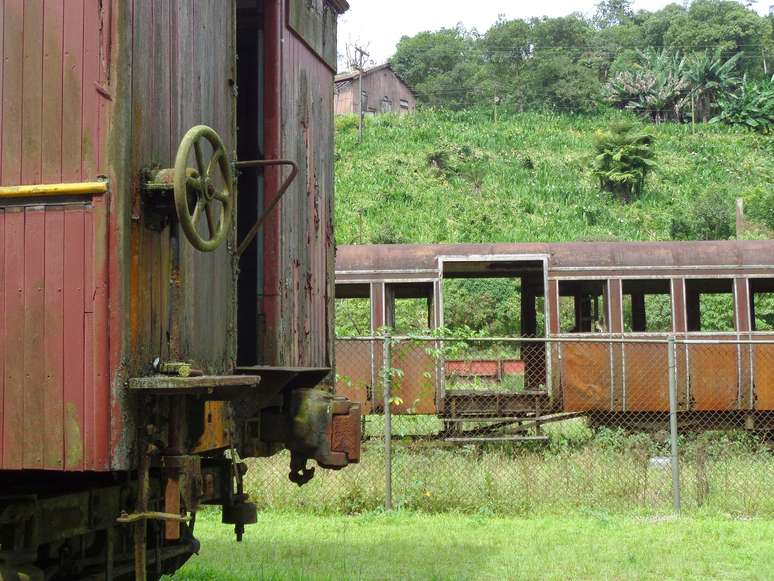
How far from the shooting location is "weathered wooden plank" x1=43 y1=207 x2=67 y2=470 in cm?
379

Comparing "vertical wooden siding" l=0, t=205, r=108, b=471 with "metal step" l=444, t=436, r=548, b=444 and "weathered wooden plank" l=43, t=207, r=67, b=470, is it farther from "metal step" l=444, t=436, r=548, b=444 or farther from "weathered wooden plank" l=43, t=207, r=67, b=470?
"metal step" l=444, t=436, r=548, b=444

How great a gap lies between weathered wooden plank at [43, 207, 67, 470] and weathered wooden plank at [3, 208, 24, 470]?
4.6 inches

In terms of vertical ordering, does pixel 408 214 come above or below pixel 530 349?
above

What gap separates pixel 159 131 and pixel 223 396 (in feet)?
4.10

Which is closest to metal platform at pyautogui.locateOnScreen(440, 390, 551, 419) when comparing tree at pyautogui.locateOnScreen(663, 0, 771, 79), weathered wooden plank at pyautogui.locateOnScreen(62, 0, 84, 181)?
weathered wooden plank at pyautogui.locateOnScreen(62, 0, 84, 181)

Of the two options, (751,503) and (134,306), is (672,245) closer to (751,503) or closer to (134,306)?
(751,503)

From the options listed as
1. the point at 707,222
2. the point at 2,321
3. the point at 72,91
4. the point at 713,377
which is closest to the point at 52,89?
the point at 72,91

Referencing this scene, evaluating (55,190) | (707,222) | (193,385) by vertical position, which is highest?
(707,222)

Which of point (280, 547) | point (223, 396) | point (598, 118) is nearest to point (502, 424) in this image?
point (280, 547)

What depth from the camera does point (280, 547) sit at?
26.2 ft

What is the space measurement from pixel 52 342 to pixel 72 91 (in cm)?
102

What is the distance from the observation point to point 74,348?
3.77 metres

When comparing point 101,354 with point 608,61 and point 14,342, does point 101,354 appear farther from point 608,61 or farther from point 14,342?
point 608,61

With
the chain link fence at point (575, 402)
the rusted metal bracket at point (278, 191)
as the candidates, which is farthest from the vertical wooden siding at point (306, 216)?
the chain link fence at point (575, 402)
